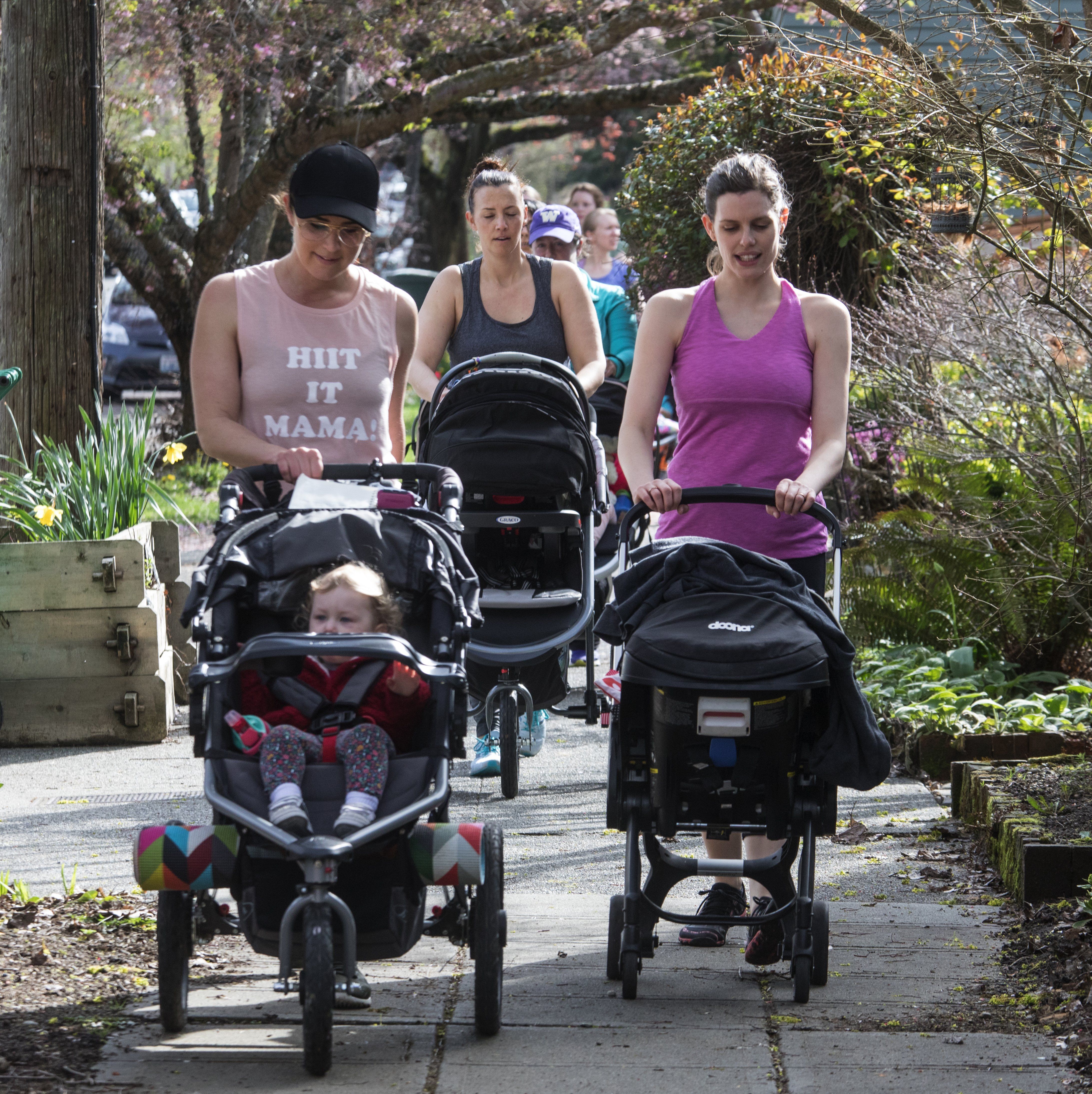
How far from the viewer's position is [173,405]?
58.2ft

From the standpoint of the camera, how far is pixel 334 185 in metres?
4.07

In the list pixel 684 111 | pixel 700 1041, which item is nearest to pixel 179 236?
pixel 684 111

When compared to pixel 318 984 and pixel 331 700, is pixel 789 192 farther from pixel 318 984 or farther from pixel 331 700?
pixel 318 984

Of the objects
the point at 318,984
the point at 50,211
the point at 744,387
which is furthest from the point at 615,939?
the point at 50,211

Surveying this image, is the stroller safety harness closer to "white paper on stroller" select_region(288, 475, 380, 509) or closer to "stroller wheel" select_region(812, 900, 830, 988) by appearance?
"white paper on stroller" select_region(288, 475, 380, 509)

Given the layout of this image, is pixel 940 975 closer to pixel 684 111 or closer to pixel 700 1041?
pixel 700 1041

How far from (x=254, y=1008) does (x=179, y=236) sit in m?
11.9

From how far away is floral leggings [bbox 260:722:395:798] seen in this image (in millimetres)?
3314

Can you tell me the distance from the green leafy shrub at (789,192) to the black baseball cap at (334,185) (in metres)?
4.73

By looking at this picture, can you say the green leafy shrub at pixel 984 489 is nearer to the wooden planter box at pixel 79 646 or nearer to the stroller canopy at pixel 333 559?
the stroller canopy at pixel 333 559

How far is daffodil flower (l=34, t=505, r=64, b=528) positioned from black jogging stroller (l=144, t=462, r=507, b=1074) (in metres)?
2.94

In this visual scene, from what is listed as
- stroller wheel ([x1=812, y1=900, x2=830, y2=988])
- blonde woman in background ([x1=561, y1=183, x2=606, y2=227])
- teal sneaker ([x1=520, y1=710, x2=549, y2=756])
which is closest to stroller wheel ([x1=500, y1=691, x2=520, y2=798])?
teal sneaker ([x1=520, y1=710, x2=549, y2=756])

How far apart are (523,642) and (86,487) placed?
2.23 meters

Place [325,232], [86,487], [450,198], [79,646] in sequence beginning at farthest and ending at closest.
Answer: [450,198] → [86,487] → [79,646] → [325,232]
